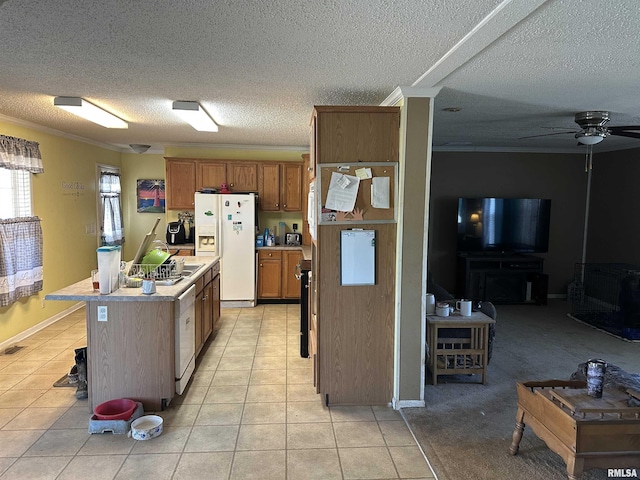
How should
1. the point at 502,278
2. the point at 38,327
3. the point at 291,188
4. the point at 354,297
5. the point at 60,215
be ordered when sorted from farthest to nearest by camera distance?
1. the point at 291,188
2. the point at 502,278
3. the point at 60,215
4. the point at 38,327
5. the point at 354,297

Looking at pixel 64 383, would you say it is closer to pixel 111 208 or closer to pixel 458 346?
pixel 458 346

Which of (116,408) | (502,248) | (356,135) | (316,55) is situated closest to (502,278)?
(502,248)

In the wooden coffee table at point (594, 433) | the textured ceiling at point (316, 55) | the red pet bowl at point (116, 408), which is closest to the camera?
the textured ceiling at point (316, 55)

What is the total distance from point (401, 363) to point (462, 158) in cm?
433

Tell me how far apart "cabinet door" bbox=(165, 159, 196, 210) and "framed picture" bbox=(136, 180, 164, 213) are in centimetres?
101

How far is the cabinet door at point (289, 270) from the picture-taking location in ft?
20.0

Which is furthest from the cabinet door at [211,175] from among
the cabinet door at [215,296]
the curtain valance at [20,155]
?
the curtain valance at [20,155]

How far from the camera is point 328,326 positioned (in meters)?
3.14

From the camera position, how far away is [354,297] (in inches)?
123

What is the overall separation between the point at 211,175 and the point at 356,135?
358cm

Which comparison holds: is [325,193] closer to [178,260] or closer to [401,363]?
[401,363]

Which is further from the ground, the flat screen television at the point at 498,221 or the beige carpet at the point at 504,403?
the flat screen television at the point at 498,221

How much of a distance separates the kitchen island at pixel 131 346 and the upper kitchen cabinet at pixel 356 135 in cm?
150

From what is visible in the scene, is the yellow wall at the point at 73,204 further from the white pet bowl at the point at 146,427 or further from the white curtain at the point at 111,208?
the white pet bowl at the point at 146,427
